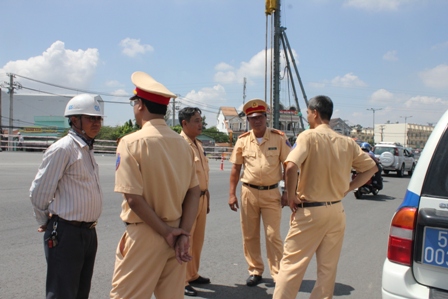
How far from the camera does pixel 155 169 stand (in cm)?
228

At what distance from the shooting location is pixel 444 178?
240cm

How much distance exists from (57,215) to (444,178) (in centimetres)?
250

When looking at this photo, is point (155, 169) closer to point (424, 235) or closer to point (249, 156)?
point (424, 235)

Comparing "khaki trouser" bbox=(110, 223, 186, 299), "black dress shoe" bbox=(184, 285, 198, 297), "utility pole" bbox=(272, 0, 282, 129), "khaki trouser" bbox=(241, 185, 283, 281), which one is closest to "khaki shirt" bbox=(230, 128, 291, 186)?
"khaki trouser" bbox=(241, 185, 283, 281)

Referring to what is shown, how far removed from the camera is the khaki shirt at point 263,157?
4.42 m

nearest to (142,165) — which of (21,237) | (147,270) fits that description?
(147,270)

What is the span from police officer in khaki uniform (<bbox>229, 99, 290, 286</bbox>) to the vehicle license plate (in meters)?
2.05

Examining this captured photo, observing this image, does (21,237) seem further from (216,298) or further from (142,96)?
(142,96)

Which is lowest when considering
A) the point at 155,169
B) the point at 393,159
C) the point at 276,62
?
the point at 393,159

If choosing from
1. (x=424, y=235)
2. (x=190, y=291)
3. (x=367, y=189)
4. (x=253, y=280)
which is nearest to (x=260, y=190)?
(x=253, y=280)

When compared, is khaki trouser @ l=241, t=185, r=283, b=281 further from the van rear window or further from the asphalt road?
the van rear window

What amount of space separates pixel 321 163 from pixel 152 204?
1.59m

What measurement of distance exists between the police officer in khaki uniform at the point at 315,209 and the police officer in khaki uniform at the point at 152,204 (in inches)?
45.3

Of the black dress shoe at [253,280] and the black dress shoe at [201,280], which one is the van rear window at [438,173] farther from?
the black dress shoe at [201,280]
